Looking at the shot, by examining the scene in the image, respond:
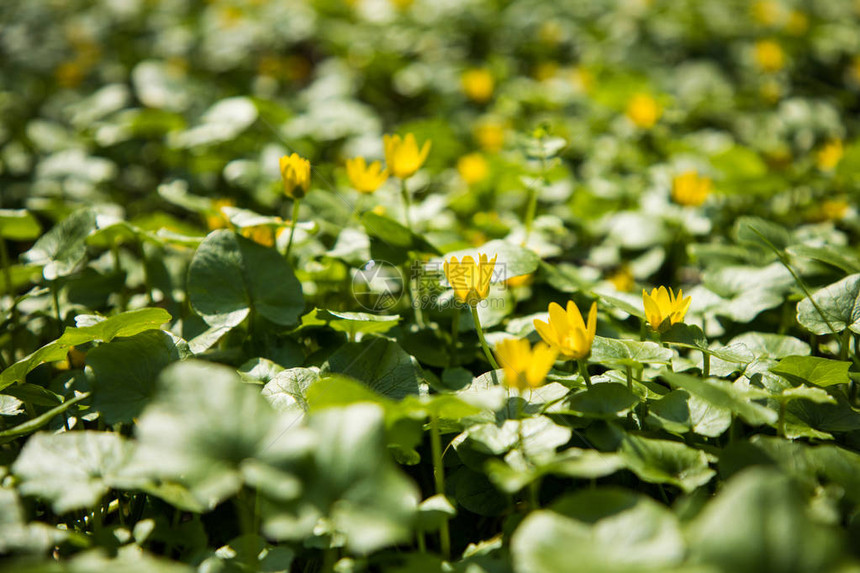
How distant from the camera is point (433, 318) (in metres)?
1.58

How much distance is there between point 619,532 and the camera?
79 cm

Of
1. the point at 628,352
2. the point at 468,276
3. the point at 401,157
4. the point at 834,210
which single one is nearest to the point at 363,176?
the point at 401,157

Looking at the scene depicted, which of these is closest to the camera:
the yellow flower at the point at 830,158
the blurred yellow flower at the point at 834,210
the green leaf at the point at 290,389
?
the green leaf at the point at 290,389

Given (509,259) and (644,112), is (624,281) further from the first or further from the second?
(644,112)

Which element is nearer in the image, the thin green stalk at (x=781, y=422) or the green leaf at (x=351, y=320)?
the thin green stalk at (x=781, y=422)

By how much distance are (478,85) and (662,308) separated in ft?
7.32

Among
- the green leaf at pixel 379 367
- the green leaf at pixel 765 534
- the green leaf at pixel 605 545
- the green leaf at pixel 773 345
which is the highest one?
the green leaf at pixel 765 534

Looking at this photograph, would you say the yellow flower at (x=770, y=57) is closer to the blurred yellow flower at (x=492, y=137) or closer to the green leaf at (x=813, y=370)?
the blurred yellow flower at (x=492, y=137)

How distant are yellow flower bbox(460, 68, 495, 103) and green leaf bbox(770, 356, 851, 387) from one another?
232cm

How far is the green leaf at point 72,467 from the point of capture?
0.95 m

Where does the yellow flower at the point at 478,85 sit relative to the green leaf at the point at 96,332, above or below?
below

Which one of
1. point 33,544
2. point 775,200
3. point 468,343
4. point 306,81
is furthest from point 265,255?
point 306,81

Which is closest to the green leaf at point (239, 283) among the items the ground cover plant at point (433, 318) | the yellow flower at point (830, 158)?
the ground cover plant at point (433, 318)

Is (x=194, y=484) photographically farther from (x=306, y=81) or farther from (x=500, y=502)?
(x=306, y=81)
